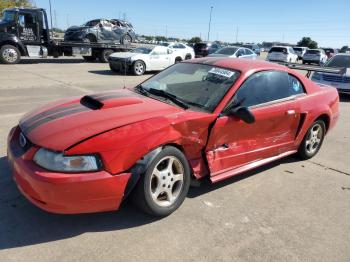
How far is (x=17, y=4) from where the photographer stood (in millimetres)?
42719

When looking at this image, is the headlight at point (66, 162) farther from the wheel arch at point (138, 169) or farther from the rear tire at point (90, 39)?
the rear tire at point (90, 39)

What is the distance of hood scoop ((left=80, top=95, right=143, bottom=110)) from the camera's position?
134 inches

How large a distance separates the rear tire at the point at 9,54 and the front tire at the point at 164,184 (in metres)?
16.1

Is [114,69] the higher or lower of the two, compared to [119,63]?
lower

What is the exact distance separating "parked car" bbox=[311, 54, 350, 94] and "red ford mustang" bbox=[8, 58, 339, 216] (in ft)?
23.5

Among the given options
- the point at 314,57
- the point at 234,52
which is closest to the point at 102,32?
the point at 234,52

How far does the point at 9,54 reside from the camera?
54.8 feet

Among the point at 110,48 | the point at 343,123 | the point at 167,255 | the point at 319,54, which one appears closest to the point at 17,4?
the point at 110,48

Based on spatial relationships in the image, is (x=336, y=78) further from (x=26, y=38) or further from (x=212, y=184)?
(x=26, y=38)

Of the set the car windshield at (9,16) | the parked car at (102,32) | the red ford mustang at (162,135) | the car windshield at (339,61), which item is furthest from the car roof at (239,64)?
the parked car at (102,32)

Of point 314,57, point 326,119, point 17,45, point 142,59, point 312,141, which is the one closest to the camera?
point 312,141

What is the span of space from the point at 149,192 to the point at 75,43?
18119mm

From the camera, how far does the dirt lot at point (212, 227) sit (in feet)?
9.09

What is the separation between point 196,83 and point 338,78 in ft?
28.8
